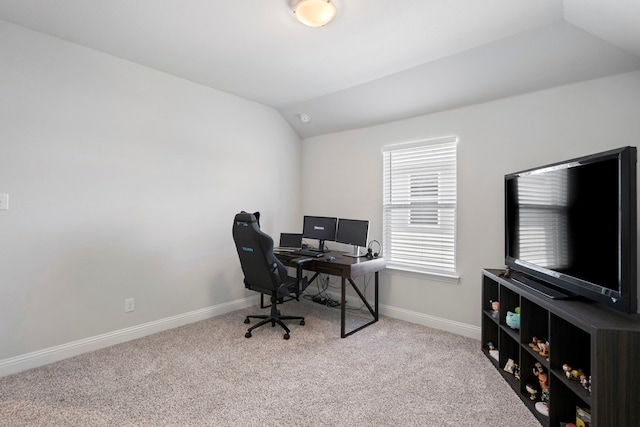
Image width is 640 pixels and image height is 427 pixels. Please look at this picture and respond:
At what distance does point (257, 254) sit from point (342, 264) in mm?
825

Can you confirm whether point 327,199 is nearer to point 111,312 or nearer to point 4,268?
point 111,312

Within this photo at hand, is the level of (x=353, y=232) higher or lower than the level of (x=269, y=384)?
higher

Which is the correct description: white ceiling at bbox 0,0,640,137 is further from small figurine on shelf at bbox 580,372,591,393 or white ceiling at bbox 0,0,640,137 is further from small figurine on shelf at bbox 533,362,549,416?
small figurine on shelf at bbox 533,362,549,416

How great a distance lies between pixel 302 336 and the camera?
2.95 metres

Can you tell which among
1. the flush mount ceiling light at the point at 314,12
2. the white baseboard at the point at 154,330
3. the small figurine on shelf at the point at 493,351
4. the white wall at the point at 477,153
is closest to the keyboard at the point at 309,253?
the white wall at the point at 477,153

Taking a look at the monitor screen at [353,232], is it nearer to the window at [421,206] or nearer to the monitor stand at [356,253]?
the monitor stand at [356,253]

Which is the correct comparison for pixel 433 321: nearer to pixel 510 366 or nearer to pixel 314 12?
pixel 510 366

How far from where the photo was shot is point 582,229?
1686mm

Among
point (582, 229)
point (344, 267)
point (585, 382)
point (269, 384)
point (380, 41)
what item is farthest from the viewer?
point (344, 267)

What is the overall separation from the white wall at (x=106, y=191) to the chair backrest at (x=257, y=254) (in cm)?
71

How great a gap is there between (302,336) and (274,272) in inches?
27.2

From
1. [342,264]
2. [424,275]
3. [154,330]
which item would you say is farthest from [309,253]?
[154,330]

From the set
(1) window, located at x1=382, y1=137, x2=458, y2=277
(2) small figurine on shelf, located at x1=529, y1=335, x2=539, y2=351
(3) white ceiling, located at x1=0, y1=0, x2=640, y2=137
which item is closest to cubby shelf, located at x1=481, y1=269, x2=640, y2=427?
(2) small figurine on shelf, located at x1=529, y1=335, x2=539, y2=351

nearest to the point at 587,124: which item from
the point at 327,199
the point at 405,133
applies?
the point at 405,133
